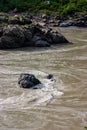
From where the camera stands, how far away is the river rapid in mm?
14394

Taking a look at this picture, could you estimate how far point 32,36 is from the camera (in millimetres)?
32062

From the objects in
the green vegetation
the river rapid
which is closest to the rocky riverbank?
the river rapid

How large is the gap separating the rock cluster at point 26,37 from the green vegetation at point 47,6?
2069 centimetres

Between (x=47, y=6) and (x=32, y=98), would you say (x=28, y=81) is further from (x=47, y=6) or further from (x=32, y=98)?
(x=47, y=6)

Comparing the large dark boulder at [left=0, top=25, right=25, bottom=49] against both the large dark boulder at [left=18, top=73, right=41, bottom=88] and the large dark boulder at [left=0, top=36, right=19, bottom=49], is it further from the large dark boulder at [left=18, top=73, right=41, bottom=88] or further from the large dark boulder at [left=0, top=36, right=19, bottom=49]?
the large dark boulder at [left=18, top=73, right=41, bottom=88]

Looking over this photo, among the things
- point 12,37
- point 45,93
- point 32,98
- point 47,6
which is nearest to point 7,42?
point 12,37

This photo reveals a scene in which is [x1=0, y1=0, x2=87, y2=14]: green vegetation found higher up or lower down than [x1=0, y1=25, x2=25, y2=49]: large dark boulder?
lower down

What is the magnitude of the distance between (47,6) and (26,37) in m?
26.0

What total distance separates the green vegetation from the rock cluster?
2069 centimetres

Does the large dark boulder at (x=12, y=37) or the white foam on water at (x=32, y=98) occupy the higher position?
the white foam on water at (x=32, y=98)

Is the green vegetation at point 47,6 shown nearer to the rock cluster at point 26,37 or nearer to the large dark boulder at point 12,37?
the rock cluster at point 26,37

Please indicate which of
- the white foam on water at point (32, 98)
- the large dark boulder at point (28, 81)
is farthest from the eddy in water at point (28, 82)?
the white foam on water at point (32, 98)

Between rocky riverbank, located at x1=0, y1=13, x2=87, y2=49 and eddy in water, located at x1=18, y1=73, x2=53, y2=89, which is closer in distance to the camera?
eddy in water, located at x1=18, y1=73, x2=53, y2=89

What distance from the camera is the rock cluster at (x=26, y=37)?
30672 millimetres
